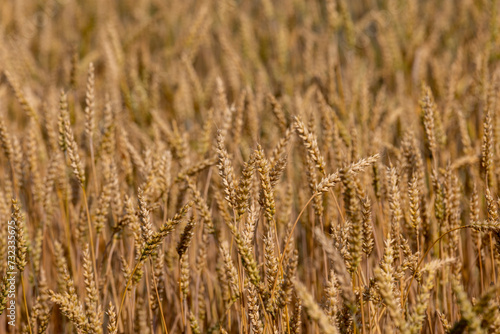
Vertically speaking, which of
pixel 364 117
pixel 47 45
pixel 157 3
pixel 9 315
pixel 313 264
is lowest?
pixel 9 315

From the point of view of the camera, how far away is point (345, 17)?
8.46 feet

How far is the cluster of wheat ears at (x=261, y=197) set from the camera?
120 cm

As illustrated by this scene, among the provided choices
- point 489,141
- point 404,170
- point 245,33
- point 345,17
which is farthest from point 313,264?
point 245,33

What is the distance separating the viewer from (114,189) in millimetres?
1689

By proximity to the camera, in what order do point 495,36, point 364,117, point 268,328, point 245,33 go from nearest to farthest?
1. point 268,328
2. point 364,117
3. point 495,36
4. point 245,33

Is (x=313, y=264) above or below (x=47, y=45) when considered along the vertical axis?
below

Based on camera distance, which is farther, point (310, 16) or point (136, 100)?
point (310, 16)

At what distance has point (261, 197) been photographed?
Result: 1.23 metres

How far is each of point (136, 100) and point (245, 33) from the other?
0.97 metres

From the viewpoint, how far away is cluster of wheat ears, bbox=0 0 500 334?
1202 mm

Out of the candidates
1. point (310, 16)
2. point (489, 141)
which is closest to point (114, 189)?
point (489, 141)

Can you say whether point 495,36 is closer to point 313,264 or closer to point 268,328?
point 313,264

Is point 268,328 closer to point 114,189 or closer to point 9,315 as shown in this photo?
point 114,189

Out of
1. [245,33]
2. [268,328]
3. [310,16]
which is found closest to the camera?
[268,328]
